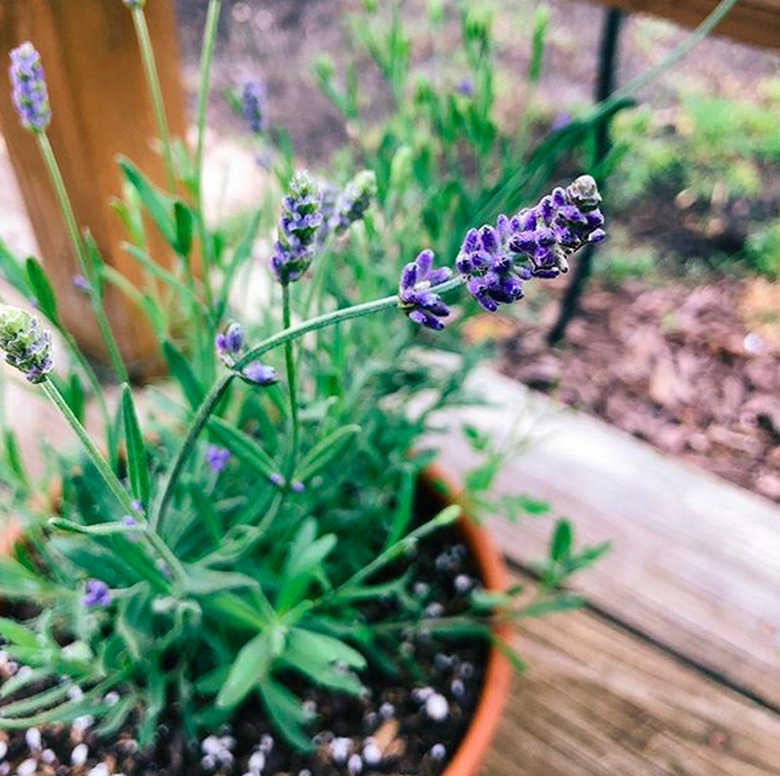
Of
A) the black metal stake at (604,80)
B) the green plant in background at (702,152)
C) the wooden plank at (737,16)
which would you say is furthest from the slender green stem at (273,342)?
the green plant in background at (702,152)

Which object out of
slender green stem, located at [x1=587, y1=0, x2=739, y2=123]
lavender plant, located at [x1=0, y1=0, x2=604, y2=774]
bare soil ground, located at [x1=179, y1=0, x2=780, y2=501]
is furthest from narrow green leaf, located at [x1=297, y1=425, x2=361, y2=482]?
bare soil ground, located at [x1=179, y1=0, x2=780, y2=501]

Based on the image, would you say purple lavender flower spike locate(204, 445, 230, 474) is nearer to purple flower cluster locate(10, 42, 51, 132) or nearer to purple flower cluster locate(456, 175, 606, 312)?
purple flower cluster locate(10, 42, 51, 132)

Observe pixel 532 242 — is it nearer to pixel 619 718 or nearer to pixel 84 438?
pixel 84 438

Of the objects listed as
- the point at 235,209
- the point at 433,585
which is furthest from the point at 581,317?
the point at 433,585

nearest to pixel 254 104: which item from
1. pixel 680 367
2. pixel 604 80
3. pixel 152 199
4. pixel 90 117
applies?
pixel 152 199

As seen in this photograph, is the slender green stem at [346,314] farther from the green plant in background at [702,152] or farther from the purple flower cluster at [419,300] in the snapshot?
the green plant in background at [702,152]

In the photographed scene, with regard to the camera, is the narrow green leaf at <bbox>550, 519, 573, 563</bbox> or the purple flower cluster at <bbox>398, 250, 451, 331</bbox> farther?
the narrow green leaf at <bbox>550, 519, 573, 563</bbox>

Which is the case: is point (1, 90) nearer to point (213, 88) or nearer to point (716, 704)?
point (716, 704)
